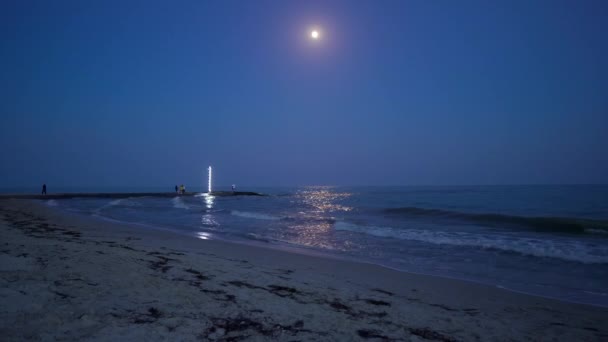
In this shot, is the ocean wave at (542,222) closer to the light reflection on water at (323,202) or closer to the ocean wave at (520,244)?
the ocean wave at (520,244)

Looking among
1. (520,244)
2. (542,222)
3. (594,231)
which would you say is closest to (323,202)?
(542,222)

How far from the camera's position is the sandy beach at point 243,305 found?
372 cm

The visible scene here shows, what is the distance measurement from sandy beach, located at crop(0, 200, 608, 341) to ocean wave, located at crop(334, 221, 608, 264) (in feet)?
19.3

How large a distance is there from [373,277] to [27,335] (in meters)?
6.38

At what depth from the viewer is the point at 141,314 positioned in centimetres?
401

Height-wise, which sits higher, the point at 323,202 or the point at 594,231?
the point at 594,231

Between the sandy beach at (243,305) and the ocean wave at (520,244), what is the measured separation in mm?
5882

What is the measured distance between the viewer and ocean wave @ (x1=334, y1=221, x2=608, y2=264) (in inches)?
431

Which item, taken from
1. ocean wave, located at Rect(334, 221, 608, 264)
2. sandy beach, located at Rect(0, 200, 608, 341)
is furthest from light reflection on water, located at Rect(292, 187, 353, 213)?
sandy beach, located at Rect(0, 200, 608, 341)

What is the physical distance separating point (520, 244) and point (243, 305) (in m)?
12.7

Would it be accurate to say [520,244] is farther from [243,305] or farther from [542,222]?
[243,305]

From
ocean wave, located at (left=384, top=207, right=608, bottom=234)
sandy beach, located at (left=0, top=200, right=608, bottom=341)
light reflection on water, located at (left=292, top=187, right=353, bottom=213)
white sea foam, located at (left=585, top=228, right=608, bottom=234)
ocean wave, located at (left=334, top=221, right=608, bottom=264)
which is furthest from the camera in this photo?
light reflection on water, located at (left=292, top=187, right=353, bottom=213)

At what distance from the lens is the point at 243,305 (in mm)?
4715

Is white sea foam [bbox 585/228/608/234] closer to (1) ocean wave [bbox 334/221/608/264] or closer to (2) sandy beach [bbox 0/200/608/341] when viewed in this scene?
(1) ocean wave [bbox 334/221/608/264]
